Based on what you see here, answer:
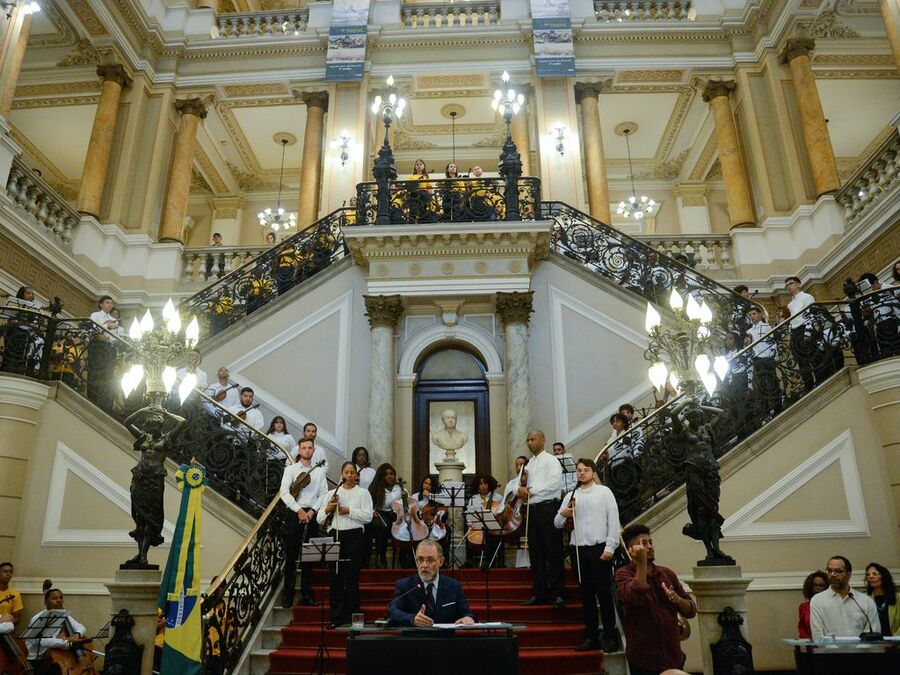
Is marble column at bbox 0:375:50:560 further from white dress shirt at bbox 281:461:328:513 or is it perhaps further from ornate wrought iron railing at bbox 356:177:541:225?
ornate wrought iron railing at bbox 356:177:541:225

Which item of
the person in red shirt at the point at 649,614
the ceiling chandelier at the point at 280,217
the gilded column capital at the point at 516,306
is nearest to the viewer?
the person in red shirt at the point at 649,614

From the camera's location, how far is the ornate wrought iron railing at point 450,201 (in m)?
10.5

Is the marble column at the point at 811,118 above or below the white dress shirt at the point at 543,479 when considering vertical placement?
above

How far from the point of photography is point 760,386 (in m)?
7.65

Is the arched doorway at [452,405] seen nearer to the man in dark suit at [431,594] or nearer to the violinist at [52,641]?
the violinist at [52,641]

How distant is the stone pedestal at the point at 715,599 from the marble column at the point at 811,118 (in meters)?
10.2

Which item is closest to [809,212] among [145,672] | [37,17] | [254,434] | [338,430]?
[338,430]

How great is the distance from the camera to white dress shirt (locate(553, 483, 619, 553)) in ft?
18.2

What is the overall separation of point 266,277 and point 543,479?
6.42 metres

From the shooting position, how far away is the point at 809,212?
12.9 m

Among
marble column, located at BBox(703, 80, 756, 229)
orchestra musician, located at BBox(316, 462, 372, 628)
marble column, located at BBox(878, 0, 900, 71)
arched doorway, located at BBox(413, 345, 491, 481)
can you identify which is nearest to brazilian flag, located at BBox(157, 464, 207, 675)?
orchestra musician, located at BBox(316, 462, 372, 628)

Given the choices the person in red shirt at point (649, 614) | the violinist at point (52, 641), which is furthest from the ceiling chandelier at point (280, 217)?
the person in red shirt at point (649, 614)

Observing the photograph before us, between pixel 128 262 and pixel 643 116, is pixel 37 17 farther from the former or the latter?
pixel 643 116

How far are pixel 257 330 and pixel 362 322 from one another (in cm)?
167
